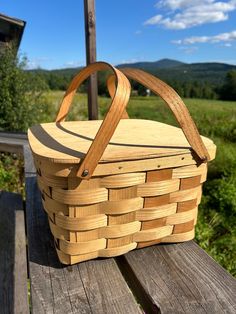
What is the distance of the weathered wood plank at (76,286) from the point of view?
0.53 metres

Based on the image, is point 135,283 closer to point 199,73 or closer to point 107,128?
point 107,128

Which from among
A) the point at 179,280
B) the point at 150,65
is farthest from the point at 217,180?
the point at 150,65

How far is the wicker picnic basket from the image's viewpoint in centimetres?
51

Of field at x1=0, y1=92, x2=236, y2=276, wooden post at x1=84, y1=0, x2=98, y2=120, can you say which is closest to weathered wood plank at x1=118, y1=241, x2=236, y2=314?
field at x1=0, y1=92, x2=236, y2=276

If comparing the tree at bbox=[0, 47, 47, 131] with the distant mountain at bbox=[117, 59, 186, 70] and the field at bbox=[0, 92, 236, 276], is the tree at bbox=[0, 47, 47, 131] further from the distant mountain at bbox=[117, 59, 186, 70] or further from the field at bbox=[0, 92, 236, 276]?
the distant mountain at bbox=[117, 59, 186, 70]

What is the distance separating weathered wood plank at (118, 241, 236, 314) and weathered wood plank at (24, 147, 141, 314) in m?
0.03

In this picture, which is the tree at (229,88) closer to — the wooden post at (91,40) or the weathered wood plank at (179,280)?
the wooden post at (91,40)

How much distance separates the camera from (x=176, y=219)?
63 cm

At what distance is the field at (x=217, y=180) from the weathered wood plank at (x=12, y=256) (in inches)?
36.2

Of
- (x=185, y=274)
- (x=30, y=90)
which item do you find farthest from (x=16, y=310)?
→ (x=30, y=90)

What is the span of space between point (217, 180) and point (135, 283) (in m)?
3.46

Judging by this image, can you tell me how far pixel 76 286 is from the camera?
569mm

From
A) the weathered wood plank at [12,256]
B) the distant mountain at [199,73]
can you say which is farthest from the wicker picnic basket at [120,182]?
the distant mountain at [199,73]

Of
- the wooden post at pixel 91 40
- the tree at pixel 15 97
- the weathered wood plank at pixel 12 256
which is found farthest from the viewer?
the tree at pixel 15 97
